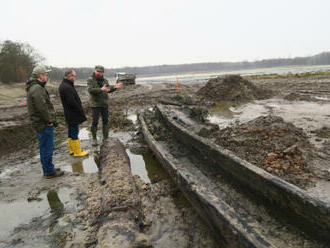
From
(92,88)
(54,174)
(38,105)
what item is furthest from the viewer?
(92,88)

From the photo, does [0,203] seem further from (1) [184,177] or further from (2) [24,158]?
(1) [184,177]

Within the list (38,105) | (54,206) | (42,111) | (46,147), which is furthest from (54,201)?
(38,105)

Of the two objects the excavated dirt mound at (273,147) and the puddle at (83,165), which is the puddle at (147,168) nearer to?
the puddle at (83,165)

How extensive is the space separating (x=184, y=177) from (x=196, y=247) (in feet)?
2.73

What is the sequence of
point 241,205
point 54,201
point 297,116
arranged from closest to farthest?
point 241,205, point 54,201, point 297,116

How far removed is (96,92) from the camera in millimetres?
5633

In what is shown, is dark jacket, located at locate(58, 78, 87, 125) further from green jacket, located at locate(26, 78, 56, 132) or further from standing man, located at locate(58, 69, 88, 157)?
green jacket, located at locate(26, 78, 56, 132)

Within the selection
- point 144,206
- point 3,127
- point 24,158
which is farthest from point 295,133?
point 3,127

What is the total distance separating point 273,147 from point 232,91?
984 cm

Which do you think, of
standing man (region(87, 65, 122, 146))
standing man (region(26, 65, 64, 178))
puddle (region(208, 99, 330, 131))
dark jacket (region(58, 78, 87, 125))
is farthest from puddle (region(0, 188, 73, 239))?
puddle (region(208, 99, 330, 131))

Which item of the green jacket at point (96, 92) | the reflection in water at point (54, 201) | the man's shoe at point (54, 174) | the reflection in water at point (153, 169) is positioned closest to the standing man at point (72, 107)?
the green jacket at point (96, 92)

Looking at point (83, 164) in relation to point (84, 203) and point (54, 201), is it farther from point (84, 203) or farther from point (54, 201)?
point (84, 203)

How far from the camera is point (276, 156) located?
415 centimetres

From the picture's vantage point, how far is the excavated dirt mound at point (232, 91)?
44.9 feet
